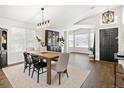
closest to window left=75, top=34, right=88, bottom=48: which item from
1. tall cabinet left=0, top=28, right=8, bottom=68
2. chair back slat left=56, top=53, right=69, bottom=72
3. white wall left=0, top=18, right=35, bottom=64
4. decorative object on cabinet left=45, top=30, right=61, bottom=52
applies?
decorative object on cabinet left=45, top=30, right=61, bottom=52

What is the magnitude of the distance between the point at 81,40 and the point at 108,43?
4029 millimetres

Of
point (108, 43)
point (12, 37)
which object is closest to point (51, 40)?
point (12, 37)

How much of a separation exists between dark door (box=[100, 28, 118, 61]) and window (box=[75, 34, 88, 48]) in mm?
3298

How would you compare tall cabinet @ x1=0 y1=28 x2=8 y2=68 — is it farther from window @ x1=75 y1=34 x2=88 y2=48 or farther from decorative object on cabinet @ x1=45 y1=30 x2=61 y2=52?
window @ x1=75 y1=34 x2=88 y2=48

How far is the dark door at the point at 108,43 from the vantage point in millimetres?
5730

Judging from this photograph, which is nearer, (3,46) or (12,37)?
(3,46)

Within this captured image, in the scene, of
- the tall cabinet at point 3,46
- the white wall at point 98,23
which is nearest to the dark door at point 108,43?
the white wall at point 98,23

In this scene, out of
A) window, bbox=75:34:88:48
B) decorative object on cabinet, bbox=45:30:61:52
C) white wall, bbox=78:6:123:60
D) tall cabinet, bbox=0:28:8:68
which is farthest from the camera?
window, bbox=75:34:88:48

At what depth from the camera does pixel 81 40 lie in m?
9.93

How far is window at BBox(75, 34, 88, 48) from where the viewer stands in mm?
9633

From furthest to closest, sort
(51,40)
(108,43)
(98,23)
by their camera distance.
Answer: (51,40) → (98,23) → (108,43)

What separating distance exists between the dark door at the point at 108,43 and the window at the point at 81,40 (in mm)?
3298

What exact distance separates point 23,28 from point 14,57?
162 centimetres

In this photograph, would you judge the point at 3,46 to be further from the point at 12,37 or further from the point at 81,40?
the point at 81,40
